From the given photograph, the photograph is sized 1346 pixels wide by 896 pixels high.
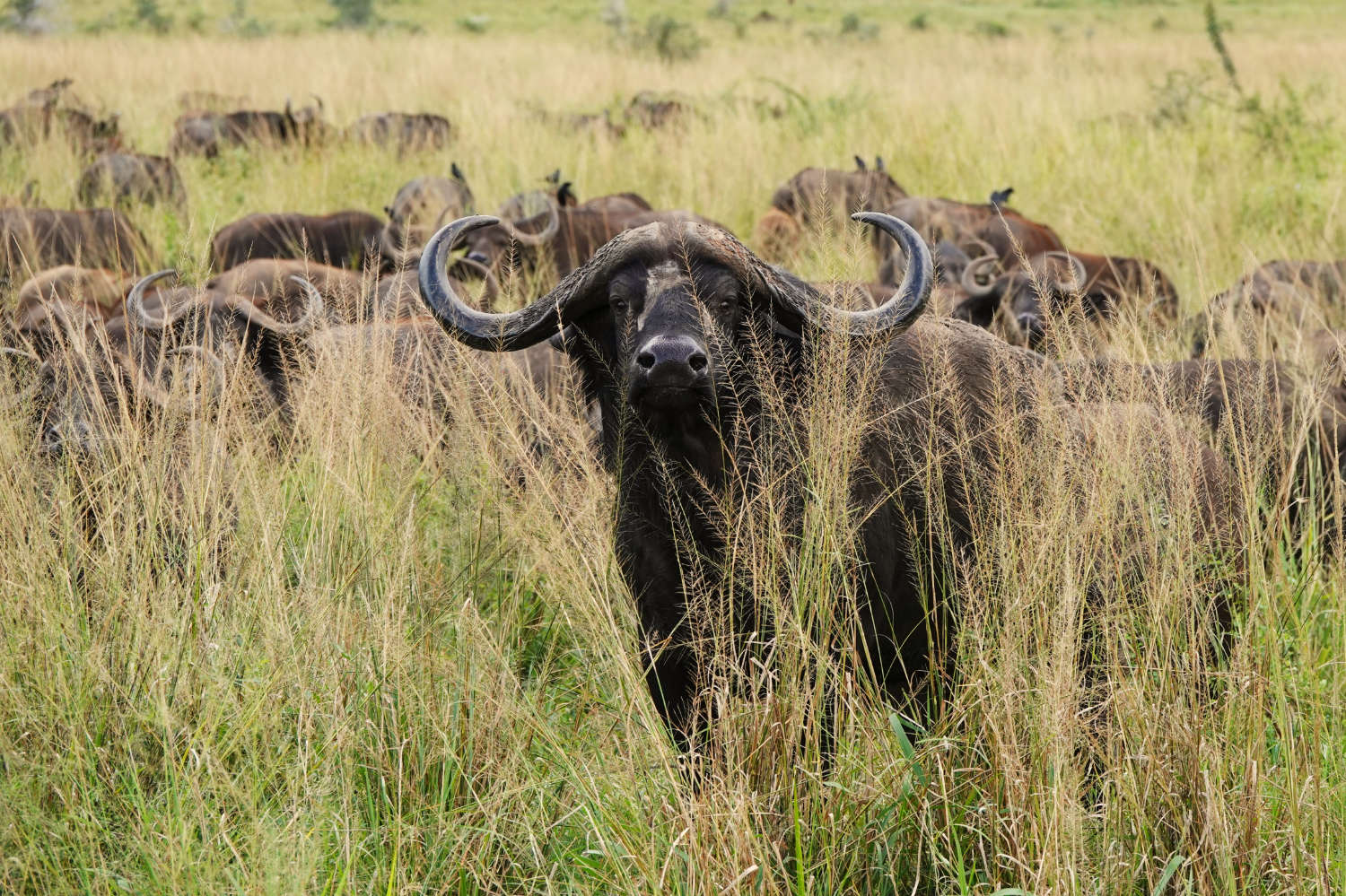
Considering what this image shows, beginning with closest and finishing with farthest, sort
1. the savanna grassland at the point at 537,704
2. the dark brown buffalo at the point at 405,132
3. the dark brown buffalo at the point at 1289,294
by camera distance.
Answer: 1. the savanna grassland at the point at 537,704
2. the dark brown buffalo at the point at 1289,294
3. the dark brown buffalo at the point at 405,132

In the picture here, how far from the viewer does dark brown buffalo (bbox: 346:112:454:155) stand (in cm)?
1457

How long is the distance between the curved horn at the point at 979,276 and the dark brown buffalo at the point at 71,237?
5536mm

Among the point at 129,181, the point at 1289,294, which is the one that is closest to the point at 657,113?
the point at 129,181

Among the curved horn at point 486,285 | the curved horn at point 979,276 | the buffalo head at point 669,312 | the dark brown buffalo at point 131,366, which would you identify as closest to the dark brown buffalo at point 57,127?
the curved horn at point 486,285

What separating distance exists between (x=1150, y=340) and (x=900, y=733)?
393 cm

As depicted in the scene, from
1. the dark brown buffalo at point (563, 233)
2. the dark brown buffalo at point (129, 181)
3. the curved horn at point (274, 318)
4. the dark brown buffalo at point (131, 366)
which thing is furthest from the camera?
the dark brown buffalo at point (129, 181)

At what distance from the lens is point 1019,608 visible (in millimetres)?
2643

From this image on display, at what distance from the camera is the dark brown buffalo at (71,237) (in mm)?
9398

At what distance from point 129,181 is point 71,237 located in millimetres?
2690

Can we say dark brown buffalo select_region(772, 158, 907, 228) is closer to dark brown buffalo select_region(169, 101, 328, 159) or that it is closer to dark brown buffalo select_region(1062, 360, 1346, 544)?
dark brown buffalo select_region(169, 101, 328, 159)

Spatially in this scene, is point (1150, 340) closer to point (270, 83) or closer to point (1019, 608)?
point (1019, 608)

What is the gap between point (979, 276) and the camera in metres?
8.81

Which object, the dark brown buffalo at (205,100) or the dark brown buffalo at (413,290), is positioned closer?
the dark brown buffalo at (413,290)

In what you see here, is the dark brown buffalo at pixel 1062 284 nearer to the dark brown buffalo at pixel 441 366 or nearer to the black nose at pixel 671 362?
the dark brown buffalo at pixel 441 366
